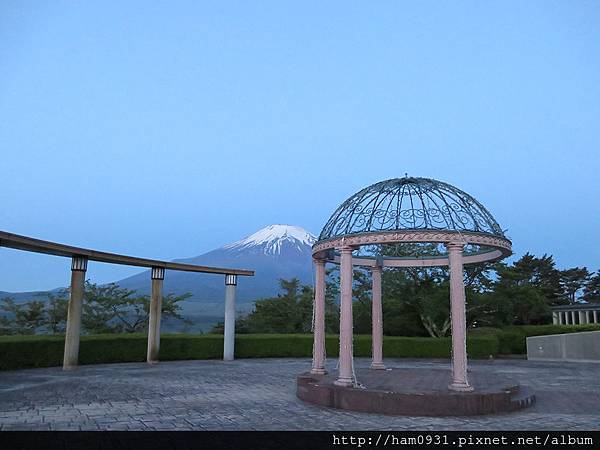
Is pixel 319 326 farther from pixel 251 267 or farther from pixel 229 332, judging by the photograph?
pixel 251 267

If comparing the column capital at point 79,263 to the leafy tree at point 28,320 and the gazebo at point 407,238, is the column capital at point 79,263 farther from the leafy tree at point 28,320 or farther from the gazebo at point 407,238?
the leafy tree at point 28,320

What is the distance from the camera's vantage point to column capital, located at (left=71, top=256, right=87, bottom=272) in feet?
Answer: 59.5

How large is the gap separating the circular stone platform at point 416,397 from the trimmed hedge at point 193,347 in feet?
41.7

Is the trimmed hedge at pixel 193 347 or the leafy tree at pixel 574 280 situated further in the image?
the leafy tree at pixel 574 280

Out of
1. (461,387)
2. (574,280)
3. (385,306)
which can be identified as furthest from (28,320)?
(574,280)

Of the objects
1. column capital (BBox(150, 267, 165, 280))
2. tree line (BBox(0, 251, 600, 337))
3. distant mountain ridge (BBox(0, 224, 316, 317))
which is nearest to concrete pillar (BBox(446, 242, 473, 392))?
column capital (BBox(150, 267, 165, 280))

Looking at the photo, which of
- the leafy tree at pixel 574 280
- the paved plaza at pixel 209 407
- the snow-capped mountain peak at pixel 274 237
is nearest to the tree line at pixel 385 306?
the paved plaza at pixel 209 407

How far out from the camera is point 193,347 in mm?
23344

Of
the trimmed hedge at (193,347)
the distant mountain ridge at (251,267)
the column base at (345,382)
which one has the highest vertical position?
the distant mountain ridge at (251,267)

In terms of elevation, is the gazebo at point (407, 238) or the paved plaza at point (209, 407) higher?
the gazebo at point (407, 238)

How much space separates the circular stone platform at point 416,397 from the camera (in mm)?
8750

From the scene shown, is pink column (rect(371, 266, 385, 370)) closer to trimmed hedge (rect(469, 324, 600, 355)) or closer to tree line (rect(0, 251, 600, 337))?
tree line (rect(0, 251, 600, 337))
